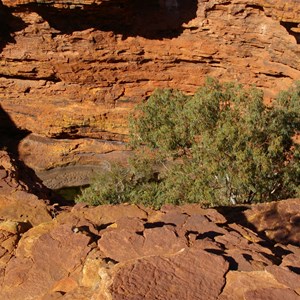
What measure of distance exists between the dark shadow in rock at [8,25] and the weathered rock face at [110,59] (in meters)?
0.04

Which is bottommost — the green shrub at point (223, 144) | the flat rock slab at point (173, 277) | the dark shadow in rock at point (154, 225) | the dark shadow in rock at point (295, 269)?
the green shrub at point (223, 144)

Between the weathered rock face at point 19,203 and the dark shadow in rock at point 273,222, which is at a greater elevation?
the dark shadow in rock at point 273,222

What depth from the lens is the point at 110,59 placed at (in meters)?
18.7

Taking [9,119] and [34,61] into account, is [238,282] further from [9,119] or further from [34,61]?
[9,119]

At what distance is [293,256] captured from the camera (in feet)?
19.0

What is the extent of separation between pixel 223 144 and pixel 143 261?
7.44m

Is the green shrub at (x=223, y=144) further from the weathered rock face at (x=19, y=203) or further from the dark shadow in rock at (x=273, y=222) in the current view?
the weathered rock face at (x=19, y=203)

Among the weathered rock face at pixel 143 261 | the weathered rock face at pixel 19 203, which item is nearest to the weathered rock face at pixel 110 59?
the weathered rock face at pixel 19 203

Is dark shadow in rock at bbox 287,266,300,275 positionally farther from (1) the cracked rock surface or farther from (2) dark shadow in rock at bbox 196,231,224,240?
(2) dark shadow in rock at bbox 196,231,224,240

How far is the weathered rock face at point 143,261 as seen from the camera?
15.5 feet

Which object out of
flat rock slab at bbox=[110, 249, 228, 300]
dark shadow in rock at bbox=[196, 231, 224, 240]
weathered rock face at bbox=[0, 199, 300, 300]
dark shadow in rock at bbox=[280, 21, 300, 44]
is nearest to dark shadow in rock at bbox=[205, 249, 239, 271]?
weathered rock face at bbox=[0, 199, 300, 300]

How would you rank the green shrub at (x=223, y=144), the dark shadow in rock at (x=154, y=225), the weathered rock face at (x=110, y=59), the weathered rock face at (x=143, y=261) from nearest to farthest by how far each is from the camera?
the weathered rock face at (x=143, y=261), the dark shadow in rock at (x=154, y=225), the green shrub at (x=223, y=144), the weathered rock face at (x=110, y=59)

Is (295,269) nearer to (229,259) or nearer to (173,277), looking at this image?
(229,259)

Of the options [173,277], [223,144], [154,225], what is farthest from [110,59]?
[173,277]
